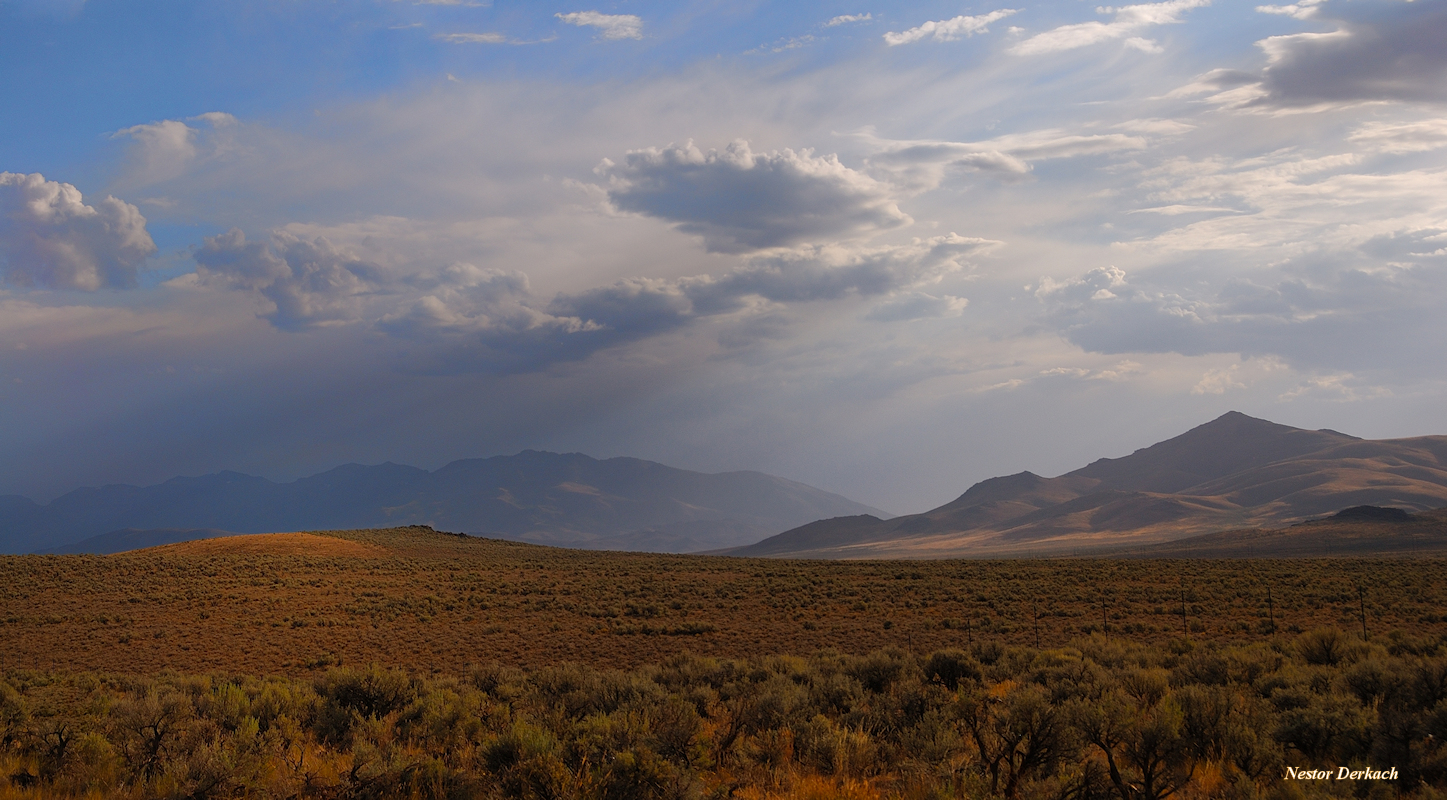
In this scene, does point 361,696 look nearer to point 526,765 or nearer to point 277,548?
point 526,765

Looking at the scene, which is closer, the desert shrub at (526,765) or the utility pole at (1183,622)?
the desert shrub at (526,765)

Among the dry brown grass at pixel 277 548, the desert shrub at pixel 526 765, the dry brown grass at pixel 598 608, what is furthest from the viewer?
the dry brown grass at pixel 277 548

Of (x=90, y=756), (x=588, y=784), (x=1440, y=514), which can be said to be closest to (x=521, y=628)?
(x=90, y=756)

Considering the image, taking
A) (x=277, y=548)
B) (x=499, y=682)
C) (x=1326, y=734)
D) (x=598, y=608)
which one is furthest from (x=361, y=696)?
(x=277, y=548)

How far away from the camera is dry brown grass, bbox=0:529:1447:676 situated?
26312 millimetres

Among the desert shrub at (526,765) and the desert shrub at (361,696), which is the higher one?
the desert shrub at (526,765)

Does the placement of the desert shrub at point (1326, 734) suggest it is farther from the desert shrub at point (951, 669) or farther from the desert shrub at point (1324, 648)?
the desert shrub at point (1324, 648)

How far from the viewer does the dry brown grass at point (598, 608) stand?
26312mm

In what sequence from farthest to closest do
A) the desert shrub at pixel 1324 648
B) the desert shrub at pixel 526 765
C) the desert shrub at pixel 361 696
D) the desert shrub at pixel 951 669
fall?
the desert shrub at pixel 1324 648
the desert shrub at pixel 951 669
the desert shrub at pixel 361 696
the desert shrub at pixel 526 765

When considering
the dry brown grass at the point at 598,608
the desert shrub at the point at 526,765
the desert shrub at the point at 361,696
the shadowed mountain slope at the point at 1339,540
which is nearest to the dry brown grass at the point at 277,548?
the dry brown grass at the point at 598,608

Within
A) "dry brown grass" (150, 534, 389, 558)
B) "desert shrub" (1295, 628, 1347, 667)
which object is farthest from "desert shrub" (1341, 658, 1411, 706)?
"dry brown grass" (150, 534, 389, 558)

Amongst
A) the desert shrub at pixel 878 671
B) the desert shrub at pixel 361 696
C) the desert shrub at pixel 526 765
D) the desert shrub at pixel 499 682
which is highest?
the desert shrub at pixel 526 765

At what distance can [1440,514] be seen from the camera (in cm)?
10662

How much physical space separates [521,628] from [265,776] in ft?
79.0
